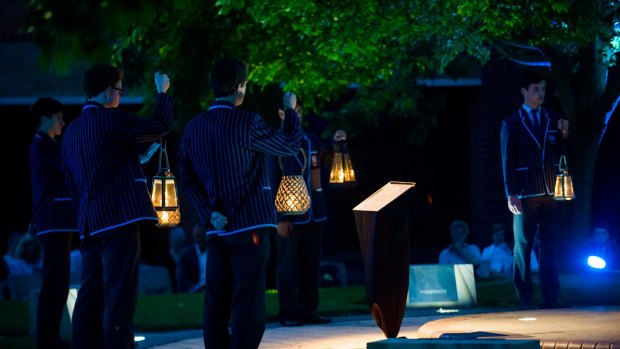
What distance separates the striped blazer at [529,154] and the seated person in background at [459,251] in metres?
6.21

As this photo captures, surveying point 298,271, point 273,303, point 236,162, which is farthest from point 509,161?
point 236,162

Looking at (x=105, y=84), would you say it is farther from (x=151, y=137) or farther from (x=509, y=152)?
(x=509, y=152)

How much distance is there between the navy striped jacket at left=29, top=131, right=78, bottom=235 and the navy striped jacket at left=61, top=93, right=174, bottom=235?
3.98 ft

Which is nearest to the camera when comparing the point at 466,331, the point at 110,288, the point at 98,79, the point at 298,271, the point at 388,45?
the point at 110,288

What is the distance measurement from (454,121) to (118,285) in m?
18.4

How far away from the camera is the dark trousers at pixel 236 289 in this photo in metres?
7.50

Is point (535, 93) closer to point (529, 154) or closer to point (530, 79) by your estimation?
point (530, 79)

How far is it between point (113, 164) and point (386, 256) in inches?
85.4

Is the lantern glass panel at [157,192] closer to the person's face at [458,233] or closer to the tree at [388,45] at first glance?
the tree at [388,45]

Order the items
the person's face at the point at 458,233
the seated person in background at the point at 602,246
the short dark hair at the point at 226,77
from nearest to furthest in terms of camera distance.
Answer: the short dark hair at the point at 226,77 < the person's face at the point at 458,233 < the seated person in background at the point at 602,246

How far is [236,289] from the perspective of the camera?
24.7 feet

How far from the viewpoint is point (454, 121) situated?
1006 inches

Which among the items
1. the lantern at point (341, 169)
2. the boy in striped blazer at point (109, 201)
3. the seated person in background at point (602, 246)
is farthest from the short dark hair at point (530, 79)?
the seated person in background at point (602, 246)

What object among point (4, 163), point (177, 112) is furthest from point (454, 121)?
point (4, 163)
